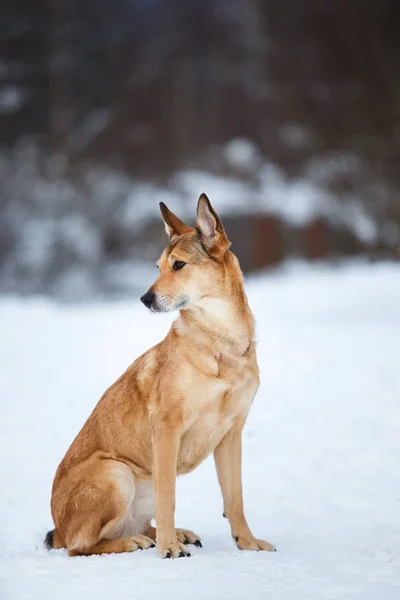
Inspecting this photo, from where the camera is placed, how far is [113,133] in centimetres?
→ 2030

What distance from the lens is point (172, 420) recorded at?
175 inches

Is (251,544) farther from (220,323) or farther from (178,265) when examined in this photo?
(178,265)

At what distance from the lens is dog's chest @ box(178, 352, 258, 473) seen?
4.47 meters

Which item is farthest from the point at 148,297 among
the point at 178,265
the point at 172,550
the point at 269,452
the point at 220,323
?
the point at 269,452

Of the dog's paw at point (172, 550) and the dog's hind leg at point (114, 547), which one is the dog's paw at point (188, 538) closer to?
the dog's hind leg at point (114, 547)

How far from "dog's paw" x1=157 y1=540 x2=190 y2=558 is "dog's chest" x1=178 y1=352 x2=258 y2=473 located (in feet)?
1.57

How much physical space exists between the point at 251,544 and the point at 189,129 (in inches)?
655

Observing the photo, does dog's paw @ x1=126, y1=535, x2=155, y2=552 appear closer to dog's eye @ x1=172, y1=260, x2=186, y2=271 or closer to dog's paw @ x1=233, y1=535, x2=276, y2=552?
dog's paw @ x1=233, y1=535, x2=276, y2=552

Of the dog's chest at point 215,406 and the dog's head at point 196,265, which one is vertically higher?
the dog's head at point 196,265

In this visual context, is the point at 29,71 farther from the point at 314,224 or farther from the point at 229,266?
the point at 229,266

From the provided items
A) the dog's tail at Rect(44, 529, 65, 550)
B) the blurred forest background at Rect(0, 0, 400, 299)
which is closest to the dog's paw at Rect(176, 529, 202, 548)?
the dog's tail at Rect(44, 529, 65, 550)

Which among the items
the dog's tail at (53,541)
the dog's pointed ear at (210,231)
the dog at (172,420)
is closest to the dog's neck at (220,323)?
the dog at (172,420)

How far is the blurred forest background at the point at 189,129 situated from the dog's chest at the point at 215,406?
14154mm

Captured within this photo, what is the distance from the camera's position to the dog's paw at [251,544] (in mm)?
4784
